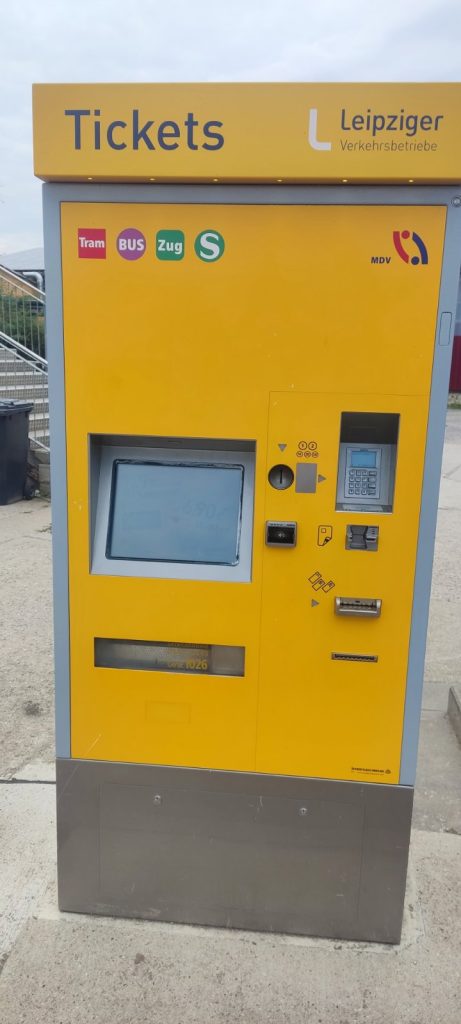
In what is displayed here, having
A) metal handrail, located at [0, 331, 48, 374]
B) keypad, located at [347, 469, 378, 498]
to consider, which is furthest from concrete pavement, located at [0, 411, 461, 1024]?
metal handrail, located at [0, 331, 48, 374]

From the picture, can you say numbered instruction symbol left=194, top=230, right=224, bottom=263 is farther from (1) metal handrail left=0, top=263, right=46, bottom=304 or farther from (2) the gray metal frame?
(1) metal handrail left=0, top=263, right=46, bottom=304

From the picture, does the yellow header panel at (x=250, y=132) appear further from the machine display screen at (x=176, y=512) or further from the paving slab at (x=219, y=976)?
the paving slab at (x=219, y=976)

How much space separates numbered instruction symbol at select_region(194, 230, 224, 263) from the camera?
6.54ft

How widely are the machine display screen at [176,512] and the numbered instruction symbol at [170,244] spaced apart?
2.01ft

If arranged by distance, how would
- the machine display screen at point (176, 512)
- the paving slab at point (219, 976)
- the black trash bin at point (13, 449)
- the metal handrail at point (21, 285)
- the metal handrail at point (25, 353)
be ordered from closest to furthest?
the paving slab at point (219, 976), the machine display screen at point (176, 512), the black trash bin at point (13, 449), the metal handrail at point (25, 353), the metal handrail at point (21, 285)

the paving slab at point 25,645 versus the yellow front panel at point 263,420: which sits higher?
the yellow front panel at point 263,420

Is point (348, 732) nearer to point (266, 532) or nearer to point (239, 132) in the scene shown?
point (266, 532)

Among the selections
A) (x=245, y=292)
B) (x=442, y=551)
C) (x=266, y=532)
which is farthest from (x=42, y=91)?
(x=442, y=551)

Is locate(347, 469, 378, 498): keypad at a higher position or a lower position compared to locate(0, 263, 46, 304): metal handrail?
lower

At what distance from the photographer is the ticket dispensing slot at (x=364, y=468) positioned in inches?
83.2

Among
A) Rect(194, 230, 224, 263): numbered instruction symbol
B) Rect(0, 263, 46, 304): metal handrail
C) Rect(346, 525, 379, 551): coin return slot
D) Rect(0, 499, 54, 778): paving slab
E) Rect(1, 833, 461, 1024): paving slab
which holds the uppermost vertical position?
Rect(0, 263, 46, 304): metal handrail

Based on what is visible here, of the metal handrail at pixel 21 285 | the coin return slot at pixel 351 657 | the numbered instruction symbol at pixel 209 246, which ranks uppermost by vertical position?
the metal handrail at pixel 21 285

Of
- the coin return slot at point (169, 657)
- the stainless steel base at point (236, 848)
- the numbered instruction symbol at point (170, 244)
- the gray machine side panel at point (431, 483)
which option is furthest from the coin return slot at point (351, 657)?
the numbered instruction symbol at point (170, 244)

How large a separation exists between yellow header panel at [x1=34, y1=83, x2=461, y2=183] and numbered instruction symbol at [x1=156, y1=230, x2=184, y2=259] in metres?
0.14
